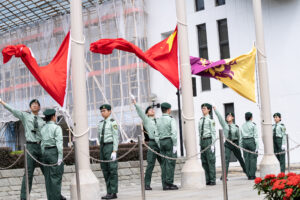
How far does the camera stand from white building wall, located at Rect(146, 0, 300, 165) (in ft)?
77.2

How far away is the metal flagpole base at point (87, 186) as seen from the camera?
30.6 feet

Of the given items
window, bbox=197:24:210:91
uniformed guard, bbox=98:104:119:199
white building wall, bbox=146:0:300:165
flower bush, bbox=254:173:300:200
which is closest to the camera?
flower bush, bbox=254:173:300:200

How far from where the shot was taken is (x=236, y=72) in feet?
41.0

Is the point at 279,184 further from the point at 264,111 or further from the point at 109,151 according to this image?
the point at 264,111

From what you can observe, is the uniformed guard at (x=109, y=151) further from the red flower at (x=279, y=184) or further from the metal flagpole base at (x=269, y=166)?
the red flower at (x=279, y=184)

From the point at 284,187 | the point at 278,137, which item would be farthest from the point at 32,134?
the point at 278,137

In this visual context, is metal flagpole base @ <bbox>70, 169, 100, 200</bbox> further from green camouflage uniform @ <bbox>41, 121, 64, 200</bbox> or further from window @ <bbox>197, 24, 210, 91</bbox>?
window @ <bbox>197, 24, 210, 91</bbox>

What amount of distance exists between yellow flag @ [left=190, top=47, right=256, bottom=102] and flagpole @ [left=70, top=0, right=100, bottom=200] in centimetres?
389

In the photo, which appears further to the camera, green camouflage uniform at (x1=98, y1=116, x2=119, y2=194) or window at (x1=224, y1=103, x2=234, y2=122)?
window at (x1=224, y1=103, x2=234, y2=122)

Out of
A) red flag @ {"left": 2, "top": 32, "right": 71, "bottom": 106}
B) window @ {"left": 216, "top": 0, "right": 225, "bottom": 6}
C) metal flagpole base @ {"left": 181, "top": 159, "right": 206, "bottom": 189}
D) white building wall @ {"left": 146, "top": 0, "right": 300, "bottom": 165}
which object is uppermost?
window @ {"left": 216, "top": 0, "right": 225, "bottom": 6}

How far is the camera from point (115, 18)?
28562mm

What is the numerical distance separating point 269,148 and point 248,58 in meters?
2.33

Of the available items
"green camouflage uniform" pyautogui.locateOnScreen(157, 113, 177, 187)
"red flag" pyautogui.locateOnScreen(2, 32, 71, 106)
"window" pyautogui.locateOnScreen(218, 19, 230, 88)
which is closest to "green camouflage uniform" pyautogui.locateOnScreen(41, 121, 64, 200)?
"red flag" pyautogui.locateOnScreen(2, 32, 71, 106)

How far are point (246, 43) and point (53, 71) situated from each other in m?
16.7
